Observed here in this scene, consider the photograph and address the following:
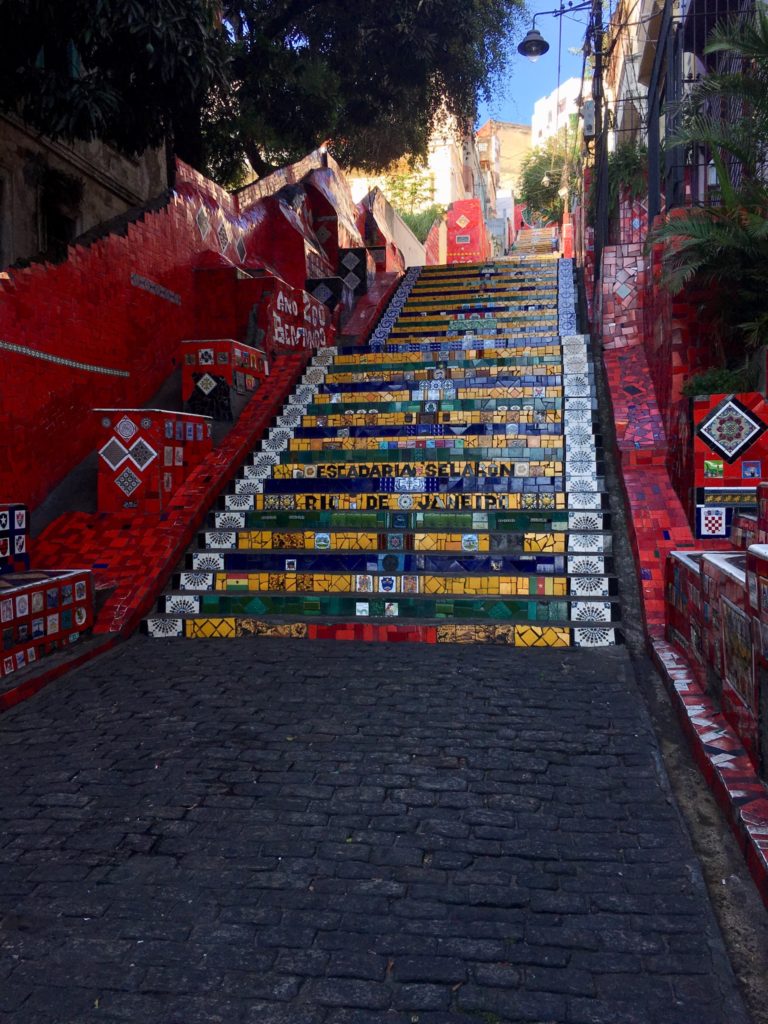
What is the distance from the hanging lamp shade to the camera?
12.9 metres

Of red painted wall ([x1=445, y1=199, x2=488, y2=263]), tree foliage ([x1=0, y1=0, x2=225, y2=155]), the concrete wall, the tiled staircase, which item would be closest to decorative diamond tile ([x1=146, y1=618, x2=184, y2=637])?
the tiled staircase

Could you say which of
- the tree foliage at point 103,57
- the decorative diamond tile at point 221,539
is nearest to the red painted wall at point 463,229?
the tree foliage at point 103,57

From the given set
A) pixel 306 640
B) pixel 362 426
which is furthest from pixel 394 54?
pixel 306 640

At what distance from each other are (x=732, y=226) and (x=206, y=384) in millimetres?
5044

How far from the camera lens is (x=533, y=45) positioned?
42.8ft

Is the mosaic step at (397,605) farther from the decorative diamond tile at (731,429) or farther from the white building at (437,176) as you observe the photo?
the white building at (437,176)

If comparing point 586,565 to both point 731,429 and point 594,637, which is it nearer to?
point 594,637

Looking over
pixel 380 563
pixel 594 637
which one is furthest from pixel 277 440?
pixel 594 637

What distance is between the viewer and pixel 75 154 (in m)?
10.5

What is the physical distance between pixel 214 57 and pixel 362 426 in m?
3.91

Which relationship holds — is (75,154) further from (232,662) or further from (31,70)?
(232,662)

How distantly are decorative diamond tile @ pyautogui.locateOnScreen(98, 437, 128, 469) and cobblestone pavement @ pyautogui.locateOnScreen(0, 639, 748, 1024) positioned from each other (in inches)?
99.7

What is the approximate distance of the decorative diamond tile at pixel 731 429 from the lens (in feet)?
17.4

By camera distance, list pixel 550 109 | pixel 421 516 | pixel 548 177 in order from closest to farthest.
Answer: pixel 421 516 → pixel 548 177 → pixel 550 109
